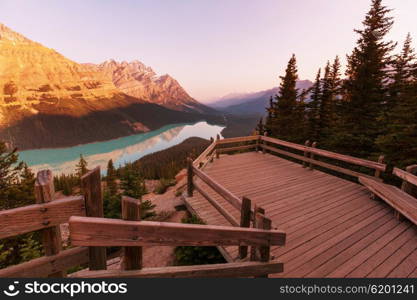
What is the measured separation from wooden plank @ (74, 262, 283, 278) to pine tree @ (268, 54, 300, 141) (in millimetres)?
15593

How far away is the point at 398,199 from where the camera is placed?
15.3ft

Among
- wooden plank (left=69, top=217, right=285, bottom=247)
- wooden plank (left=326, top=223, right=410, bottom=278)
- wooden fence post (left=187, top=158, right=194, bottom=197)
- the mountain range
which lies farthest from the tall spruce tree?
the mountain range

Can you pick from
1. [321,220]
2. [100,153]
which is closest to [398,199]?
[321,220]

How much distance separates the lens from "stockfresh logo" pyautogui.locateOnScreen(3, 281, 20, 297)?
1.52m

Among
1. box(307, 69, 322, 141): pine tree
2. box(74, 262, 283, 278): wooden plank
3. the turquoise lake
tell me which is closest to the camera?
box(74, 262, 283, 278): wooden plank

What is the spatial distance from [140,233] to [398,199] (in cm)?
605

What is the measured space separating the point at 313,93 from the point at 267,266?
59.3 ft

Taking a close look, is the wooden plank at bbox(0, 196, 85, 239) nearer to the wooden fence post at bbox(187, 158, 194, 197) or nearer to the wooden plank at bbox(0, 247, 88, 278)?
the wooden plank at bbox(0, 247, 88, 278)

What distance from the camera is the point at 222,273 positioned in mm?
2443

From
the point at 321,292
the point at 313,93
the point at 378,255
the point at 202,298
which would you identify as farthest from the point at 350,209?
the point at 313,93

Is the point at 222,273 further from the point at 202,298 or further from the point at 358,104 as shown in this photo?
the point at 358,104

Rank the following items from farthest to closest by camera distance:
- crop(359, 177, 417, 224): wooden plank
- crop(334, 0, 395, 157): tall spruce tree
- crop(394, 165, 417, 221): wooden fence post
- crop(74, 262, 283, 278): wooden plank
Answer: crop(334, 0, 395, 157): tall spruce tree
crop(394, 165, 417, 221): wooden fence post
crop(359, 177, 417, 224): wooden plank
crop(74, 262, 283, 278): wooden plank

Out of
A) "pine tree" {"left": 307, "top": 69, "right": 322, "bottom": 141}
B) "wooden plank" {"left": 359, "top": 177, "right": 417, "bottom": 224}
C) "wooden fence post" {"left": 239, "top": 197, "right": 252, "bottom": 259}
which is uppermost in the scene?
"pine tree" {"left": 307, "top": 69, "right": 322, "bottom": 141}

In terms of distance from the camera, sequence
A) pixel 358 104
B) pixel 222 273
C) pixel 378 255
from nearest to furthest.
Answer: pixel 222 273, pixel 378 255, pixel 358 104
